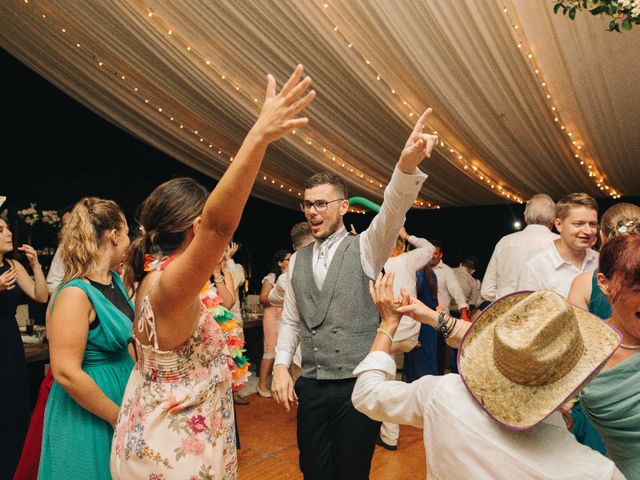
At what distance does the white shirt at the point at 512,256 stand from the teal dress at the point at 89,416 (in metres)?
2.32

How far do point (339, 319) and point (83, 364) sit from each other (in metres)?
0.87

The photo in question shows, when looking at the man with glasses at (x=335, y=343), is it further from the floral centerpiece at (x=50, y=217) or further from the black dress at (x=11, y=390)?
the floral centerpiece at (x=50, y=217)

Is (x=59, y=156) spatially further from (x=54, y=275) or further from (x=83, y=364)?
(x=83, y=364)

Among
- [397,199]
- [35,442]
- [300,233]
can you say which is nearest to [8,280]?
[35,442]

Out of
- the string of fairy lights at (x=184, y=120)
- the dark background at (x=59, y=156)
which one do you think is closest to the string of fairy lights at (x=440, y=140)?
the string of fairy lights at (x=184, y=120)

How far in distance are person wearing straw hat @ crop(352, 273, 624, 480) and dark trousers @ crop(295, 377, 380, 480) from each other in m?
0.96

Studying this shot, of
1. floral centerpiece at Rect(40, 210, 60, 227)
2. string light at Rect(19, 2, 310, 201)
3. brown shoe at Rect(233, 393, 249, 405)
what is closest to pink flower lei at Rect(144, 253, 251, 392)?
string light at Rect(19, 2, 310, 201)

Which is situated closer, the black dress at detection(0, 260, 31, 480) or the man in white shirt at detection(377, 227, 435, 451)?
the black dress at detection(0, 260, 31, 480)

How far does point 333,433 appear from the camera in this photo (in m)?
2.01

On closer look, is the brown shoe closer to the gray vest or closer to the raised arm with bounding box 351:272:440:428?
the gray vest

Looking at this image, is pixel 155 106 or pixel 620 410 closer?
pixel 620 410

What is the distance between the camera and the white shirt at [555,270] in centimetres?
259

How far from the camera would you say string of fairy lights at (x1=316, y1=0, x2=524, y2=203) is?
3.73 metres

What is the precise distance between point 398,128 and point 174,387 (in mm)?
4377
